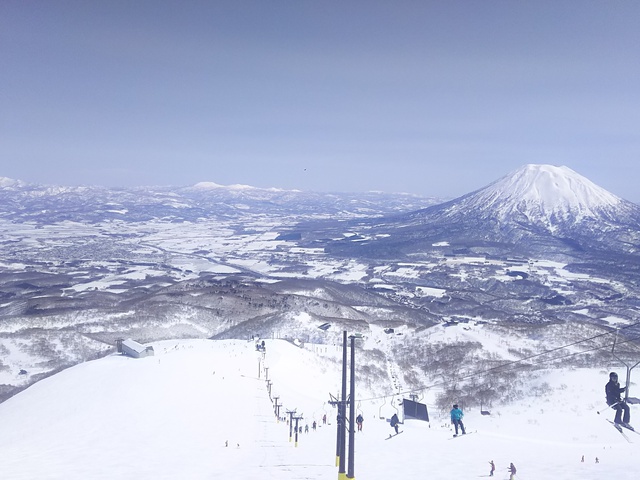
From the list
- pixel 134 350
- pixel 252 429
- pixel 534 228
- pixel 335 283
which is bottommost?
pixel 335 283

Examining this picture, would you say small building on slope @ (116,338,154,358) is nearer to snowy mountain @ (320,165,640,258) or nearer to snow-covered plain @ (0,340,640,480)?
snow-covered plain @ (0,340,640,480)

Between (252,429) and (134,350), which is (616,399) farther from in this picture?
(134,350)

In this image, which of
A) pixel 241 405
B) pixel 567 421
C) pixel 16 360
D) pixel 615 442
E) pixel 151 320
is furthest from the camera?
pixel 151 320

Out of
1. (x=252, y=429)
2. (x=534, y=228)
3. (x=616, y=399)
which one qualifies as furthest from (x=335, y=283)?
(x=534, y=228)

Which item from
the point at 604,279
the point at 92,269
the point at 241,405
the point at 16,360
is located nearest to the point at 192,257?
the point at 92,269

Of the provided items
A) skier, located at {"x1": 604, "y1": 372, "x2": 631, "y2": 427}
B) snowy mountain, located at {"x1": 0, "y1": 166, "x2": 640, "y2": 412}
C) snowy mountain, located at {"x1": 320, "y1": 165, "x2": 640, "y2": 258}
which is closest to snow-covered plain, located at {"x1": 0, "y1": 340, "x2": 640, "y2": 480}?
skier, located at {"x1": 604, "y1": 372, "x2": 631, "y2": 427}

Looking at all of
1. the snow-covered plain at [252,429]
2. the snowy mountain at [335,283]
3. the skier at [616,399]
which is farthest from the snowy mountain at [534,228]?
the skier at [616,399]

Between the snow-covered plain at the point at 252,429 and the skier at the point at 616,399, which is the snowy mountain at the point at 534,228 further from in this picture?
Answer: the skier at the point at 616,399

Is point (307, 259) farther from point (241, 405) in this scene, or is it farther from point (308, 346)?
point (241, 405)
